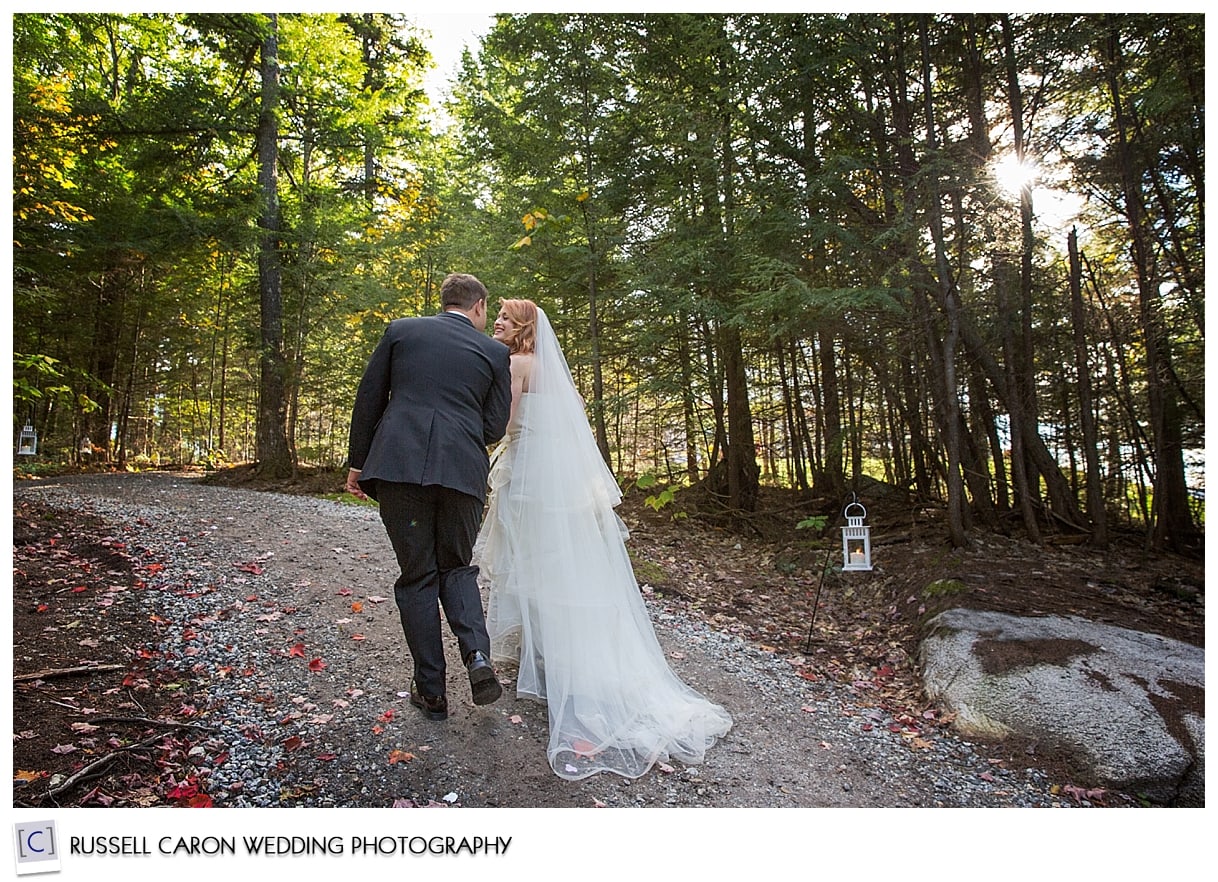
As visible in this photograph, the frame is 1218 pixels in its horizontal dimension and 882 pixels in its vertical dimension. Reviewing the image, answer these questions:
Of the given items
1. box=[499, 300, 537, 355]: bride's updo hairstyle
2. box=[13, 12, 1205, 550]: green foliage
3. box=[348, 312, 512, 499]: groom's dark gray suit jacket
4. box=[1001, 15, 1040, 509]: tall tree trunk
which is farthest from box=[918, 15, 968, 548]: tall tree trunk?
box=[348, 312, 512, 499]: groom's dark gray suit jacket

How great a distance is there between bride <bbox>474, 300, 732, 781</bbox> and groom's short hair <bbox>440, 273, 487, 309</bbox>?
276 millimetres

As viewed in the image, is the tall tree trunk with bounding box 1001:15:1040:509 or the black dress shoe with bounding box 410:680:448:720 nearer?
the black dress shoe with bounding box 410:680:448:720

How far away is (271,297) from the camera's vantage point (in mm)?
8984

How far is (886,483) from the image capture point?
813 cm

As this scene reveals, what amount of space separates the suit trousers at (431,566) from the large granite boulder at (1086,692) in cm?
247

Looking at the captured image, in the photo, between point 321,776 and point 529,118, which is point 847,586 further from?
point 529,118

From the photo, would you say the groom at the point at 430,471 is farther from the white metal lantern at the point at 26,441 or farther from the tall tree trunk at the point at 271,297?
the white metal lantern at the point at 26,441

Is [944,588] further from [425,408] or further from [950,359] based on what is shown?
[425,408]

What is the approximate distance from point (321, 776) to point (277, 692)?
63 centimetres

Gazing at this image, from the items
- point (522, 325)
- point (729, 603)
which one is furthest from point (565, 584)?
point (729, 603)

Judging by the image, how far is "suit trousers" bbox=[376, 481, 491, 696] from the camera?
2.38 meters

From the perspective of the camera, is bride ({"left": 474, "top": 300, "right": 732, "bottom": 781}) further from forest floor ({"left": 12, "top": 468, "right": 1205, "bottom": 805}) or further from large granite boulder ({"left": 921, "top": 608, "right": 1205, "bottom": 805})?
large granite boulder ({"left": 921, "top": 608, "right": 1205, "bottom": 805})

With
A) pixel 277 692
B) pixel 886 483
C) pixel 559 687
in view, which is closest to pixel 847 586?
pixel 886 483
